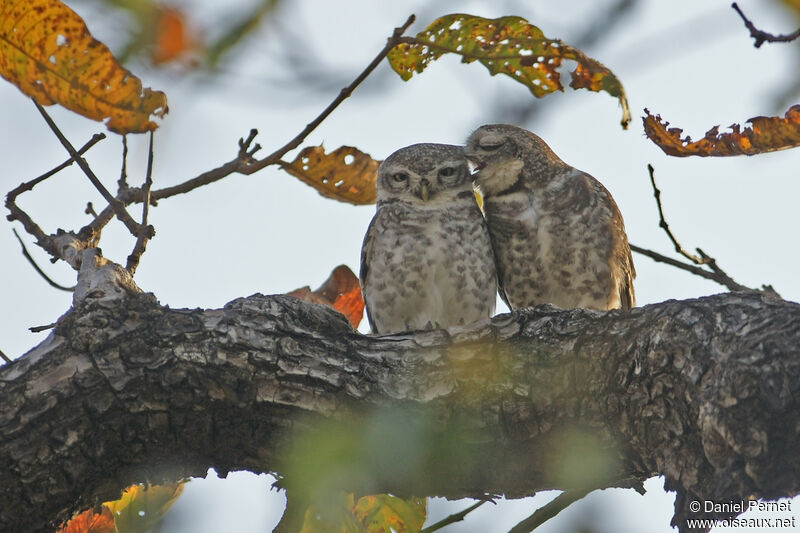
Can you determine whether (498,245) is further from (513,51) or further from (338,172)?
(513,51)

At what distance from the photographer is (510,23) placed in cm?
308

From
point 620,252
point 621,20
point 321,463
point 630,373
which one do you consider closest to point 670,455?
point 630,373

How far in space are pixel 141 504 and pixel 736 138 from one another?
219 cm

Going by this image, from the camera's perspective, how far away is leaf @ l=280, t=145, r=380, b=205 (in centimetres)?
361

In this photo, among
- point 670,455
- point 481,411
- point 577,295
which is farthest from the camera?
point 577,295

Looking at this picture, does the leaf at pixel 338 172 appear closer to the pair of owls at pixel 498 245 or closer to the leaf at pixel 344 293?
the leaf at pixel 344 293

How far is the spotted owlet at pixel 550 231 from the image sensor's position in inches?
193

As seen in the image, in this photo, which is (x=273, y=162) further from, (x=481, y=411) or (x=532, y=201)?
(x=532, y=201)

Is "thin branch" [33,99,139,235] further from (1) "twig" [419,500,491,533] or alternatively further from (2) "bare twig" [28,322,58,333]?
(1) "twig" [419,500,491,533]

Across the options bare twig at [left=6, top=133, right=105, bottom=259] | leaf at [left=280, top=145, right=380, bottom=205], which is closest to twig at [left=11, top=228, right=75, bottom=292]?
bare twig at [left=6, top=133, right=105, bottom=259]

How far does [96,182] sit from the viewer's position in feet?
10.0

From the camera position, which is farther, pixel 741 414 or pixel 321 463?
pixel 741 414

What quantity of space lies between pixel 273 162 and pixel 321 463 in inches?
51.1

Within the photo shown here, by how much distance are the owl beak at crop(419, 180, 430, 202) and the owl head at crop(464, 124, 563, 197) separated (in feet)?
0.94
